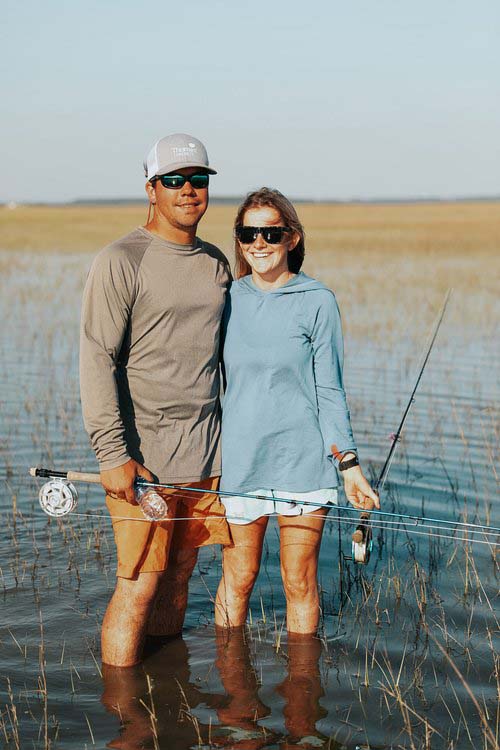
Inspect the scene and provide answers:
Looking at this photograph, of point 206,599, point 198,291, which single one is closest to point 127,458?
point 198,291

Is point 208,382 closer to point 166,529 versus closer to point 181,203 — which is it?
point 166,529

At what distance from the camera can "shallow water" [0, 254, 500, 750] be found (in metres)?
4.62

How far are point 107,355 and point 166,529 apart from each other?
92 cm

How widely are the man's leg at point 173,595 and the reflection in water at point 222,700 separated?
11 cm

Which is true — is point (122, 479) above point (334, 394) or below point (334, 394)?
below

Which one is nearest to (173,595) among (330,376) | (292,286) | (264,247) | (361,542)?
(361,542)

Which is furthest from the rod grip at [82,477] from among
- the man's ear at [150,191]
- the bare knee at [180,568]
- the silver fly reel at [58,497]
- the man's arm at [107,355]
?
the man's ear at [150,191]

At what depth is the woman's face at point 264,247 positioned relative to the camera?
4734mm

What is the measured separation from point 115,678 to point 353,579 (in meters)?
2.00

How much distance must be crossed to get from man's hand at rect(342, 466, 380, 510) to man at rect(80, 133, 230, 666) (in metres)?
0.69

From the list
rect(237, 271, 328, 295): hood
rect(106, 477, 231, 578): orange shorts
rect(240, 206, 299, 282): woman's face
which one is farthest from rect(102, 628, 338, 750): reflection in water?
rect(240, 206, 299, 282): woman's face

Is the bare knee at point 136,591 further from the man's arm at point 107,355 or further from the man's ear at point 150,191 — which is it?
the man's ear at point 150,191

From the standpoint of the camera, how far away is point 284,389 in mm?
4754

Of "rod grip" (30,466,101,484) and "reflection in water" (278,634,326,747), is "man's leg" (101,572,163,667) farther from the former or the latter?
"reflection in water" (278,634,326,747)
